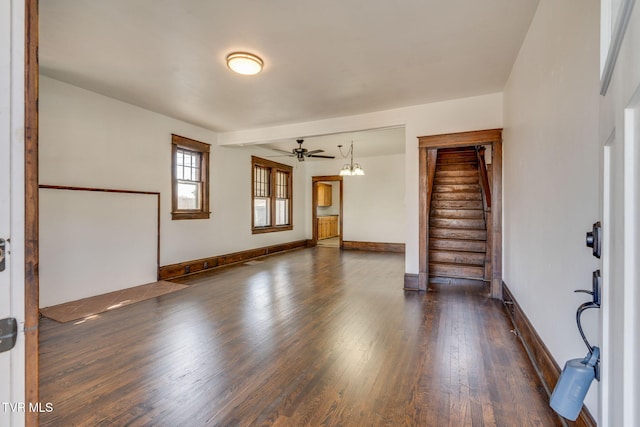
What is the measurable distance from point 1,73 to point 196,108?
4511mm

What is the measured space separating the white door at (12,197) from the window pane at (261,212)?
268 inches

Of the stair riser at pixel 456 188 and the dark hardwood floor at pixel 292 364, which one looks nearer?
the dark hardwood floor at pixel 292 364

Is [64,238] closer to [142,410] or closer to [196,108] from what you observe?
[196,108]

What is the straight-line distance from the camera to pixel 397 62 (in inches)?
126

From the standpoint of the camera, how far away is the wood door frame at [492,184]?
4.05 meters

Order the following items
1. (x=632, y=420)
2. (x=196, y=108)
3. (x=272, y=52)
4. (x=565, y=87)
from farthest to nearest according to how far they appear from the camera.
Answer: (x=196, y=108)
(x=272, y=52)
(x=565, y=87)
(x=632, y=420)

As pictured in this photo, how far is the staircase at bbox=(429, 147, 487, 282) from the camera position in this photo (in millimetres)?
5062

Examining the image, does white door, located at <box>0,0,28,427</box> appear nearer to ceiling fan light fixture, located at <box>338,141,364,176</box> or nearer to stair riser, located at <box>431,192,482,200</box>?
stair riser, located at <box>431,192,482,200</box>

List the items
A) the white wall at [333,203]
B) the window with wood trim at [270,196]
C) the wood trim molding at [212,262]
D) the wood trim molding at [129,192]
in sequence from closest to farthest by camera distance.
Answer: the wood trim molding at [129,192] → the wood trim molding at [212,262] → the window with wood trim at [270,196] → the white wall at [333,203]

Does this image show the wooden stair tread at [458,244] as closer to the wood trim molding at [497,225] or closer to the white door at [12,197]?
the wood trim molding at [497,225]

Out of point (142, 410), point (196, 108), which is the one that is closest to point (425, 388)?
point (142, 410)

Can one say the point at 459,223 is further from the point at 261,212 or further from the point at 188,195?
the point at 188,195

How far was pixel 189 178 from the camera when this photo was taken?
18.8 feet

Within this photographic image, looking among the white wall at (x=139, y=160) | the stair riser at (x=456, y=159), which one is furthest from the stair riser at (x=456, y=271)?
the white wall at (x=139, y=160)
